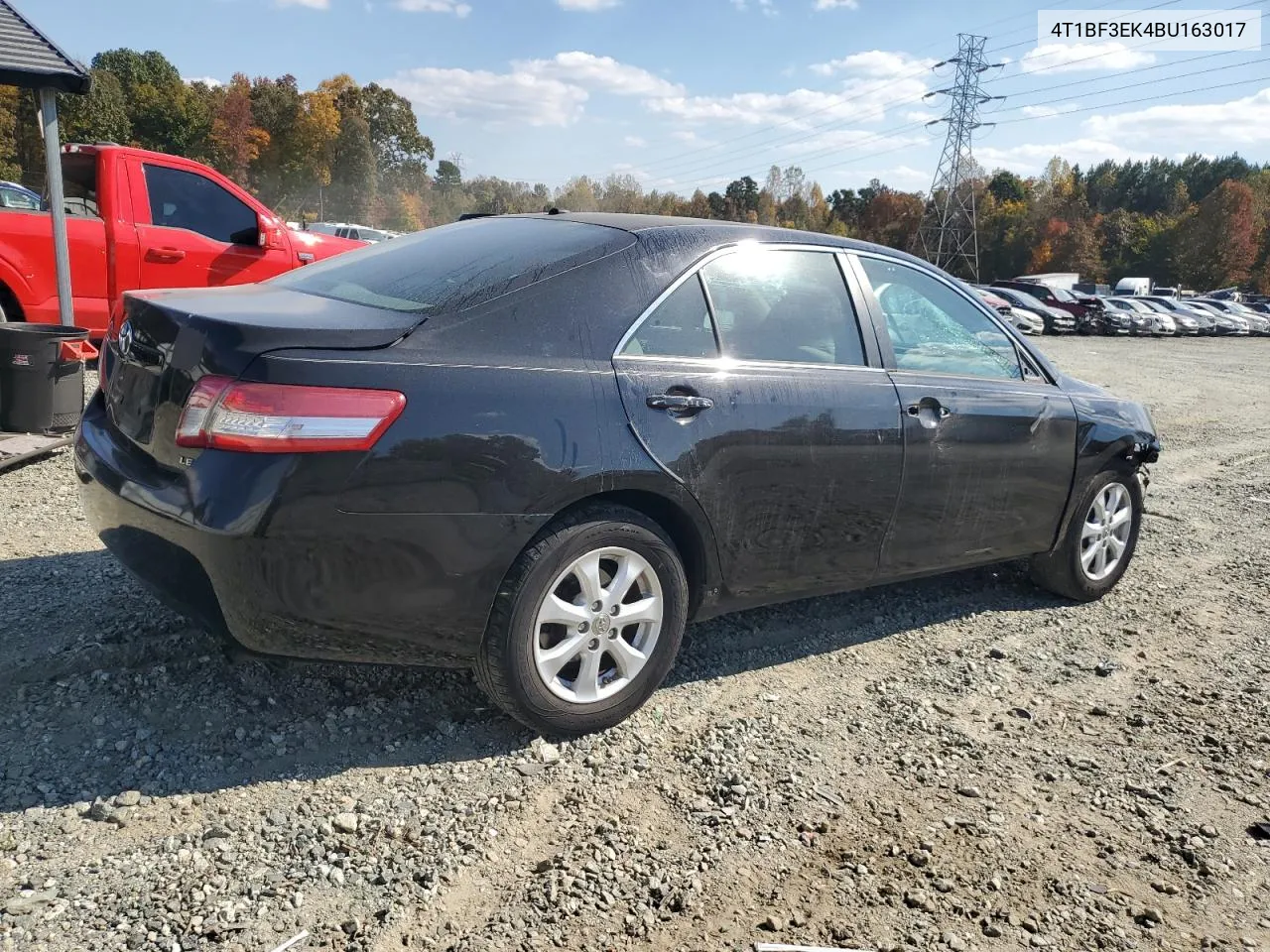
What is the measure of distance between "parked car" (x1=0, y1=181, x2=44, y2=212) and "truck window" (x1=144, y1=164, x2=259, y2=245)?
0.84m

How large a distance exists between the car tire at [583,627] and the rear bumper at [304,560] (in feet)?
0.27

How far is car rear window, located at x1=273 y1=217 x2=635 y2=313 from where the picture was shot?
295cm

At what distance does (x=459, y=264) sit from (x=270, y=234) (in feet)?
19.6

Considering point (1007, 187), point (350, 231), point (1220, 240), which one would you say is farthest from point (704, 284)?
point (1007, 187)

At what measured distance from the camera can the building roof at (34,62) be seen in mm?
6269

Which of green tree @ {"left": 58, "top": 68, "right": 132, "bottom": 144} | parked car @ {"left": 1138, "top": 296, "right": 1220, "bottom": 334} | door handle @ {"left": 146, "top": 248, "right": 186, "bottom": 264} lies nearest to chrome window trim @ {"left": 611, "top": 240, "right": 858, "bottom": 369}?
door handle @ {"left": 146, "top": 248, "right": 186, "bottom": 264}

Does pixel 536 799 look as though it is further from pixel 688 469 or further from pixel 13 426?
pixel 13 426

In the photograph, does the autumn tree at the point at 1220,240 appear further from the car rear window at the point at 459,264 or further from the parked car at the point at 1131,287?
the car rear window at the point at 459,264

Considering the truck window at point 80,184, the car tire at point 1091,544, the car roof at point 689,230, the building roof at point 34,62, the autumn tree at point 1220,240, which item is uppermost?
the autumn tree at point 1220,240

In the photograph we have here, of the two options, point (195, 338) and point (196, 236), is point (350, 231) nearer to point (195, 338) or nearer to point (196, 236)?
point (196, 236)

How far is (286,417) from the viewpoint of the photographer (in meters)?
2.48

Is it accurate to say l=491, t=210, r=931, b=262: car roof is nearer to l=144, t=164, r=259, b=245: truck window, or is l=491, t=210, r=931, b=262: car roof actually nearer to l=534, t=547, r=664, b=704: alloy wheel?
l=534, t=547, r=664, b=704: alloy wheel

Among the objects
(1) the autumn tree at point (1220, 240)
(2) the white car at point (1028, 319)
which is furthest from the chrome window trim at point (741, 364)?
(1) the autumn tree at point (1220, 240)

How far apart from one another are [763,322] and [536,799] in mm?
1790
